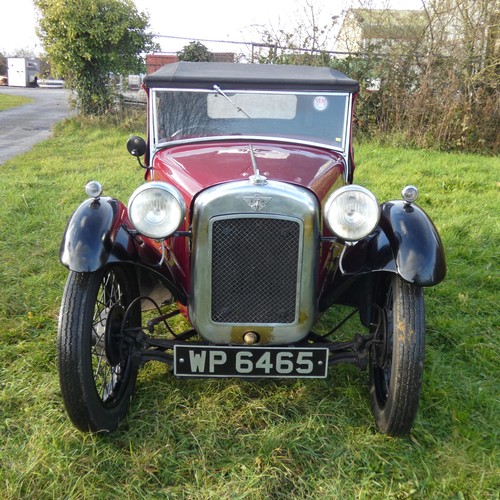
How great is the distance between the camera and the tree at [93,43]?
10.1 metres

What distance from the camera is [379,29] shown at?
374 inches

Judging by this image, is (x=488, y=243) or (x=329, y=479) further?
(x=488, y=243)

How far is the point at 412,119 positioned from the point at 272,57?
295 centimetres

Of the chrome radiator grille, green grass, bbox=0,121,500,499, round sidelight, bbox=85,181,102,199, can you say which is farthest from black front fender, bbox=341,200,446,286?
round sidelight, bbox=85,181,102,199

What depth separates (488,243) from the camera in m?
4.73

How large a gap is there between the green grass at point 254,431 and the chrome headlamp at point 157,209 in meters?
0.90

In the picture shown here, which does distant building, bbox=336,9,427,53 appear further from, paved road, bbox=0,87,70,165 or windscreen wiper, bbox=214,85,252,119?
windscreen wiper, bbox=214,85,252,119

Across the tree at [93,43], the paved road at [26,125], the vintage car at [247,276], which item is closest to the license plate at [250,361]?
the vintage car at [247,276]

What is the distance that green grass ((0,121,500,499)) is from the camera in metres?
2.03

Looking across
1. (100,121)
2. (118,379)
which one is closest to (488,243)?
(118,379)

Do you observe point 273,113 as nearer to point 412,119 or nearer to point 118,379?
point 118,379

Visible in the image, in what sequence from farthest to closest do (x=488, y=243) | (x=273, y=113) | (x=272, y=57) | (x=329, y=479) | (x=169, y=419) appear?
1. (x=272, y=57)
2. (x=488, y=243)
3. (x=273, y=113)
4. (x=169, y=419)
5. (x=329, y=479)

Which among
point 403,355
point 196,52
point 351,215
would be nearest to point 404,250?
point 351,215

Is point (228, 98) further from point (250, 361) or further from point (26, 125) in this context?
point (26, 125)
